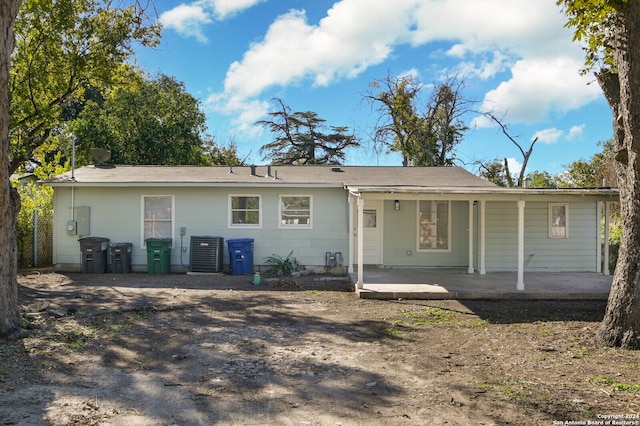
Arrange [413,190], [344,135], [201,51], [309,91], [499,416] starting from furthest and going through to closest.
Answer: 1. [344,135]
2. [309,91]
3. [201,51]
4. [413,190]
5. [499,416]

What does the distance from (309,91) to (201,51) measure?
1411cm

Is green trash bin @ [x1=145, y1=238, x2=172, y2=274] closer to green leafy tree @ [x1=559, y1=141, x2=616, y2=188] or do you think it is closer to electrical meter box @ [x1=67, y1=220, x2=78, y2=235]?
electrical meter box @ [x1=67, y1=220, x2=78, y2=235]

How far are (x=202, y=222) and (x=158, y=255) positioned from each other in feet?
4.65

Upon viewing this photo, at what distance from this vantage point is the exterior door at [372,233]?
12.3 m

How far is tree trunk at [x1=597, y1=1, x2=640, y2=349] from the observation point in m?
5.41

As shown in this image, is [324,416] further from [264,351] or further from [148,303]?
[148,303]

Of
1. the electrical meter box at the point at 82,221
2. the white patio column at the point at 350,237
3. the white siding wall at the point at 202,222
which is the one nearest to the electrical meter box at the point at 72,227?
the electrical meter box at the point at 82,221

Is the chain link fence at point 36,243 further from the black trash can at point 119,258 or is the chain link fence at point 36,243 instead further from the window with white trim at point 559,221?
the window with white trim at point 559,221

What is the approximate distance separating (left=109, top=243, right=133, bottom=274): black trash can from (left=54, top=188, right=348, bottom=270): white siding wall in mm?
329

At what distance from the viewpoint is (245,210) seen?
39.0ft

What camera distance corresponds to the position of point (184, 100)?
23281 mm

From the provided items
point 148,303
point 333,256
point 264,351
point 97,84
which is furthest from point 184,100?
point 264,351

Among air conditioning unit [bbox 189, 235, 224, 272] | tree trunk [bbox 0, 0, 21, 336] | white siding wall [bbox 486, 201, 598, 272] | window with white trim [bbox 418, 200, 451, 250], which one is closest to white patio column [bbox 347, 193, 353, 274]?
window with white trim [bbox 418, 200, 451, 250]

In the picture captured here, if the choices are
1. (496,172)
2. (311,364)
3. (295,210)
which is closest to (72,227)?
(295,210)
